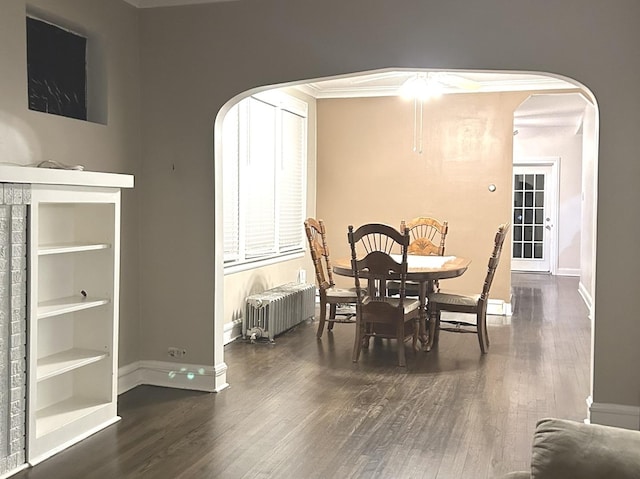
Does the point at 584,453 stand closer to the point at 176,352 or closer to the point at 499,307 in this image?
the point at 176,352

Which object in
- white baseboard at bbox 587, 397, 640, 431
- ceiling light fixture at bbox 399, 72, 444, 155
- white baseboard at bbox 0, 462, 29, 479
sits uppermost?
ceiling light fixture at bbox 399, 72, 444, 155

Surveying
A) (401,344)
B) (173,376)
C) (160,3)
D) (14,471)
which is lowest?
(14,471)

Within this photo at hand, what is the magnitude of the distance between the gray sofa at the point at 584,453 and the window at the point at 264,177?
4.66 m

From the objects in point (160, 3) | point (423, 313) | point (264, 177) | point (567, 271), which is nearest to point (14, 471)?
point (160, 3)

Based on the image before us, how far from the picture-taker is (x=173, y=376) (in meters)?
4.61

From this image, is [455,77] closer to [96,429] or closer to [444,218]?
[444,218]

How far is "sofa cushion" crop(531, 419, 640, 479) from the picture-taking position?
4.71ft

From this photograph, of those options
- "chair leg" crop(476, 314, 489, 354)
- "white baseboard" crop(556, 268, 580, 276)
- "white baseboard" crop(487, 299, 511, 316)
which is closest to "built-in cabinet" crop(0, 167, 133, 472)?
"chair leg" crop(476, 314, 489, 354)

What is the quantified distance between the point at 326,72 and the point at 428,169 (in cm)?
375

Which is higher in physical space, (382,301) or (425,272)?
(425,272)

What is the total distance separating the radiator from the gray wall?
1597mm

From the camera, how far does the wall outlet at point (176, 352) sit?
4.61m

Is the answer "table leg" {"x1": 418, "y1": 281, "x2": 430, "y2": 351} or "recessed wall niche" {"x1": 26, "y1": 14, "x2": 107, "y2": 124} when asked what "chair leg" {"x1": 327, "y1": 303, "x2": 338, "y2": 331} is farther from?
"recessed wall niche" {"x1": 26, "y1": 14, "x2": 107, "y2": 124}

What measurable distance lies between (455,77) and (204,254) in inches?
125
